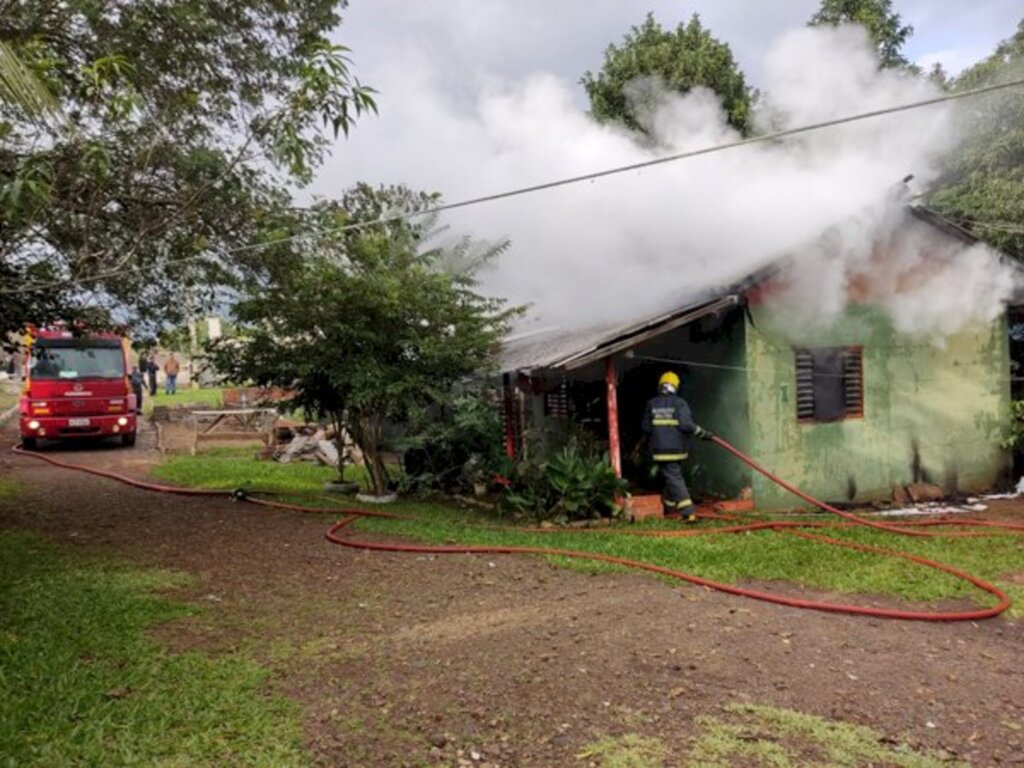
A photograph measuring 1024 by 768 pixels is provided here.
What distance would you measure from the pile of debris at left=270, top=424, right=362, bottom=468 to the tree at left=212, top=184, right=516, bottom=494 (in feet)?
15.3

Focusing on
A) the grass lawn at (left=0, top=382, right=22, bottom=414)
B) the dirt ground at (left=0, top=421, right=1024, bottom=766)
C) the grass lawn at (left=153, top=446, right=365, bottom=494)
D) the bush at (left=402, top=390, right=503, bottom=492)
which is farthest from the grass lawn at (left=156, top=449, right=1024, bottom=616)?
the grass lawn at (left=0, top=382, right=22, bottom=414)

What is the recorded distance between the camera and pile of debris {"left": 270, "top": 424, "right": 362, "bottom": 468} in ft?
51.0

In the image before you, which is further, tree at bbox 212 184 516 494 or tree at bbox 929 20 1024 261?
tree at bbox 929 20 1024 261

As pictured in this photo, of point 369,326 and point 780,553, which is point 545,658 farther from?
point 369,326

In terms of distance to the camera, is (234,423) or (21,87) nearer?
(21,87)

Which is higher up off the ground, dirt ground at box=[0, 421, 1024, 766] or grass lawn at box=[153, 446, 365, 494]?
grass lawn at box=[153, 446, 365, 494]

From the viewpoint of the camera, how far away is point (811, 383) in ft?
34.1

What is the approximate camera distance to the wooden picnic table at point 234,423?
739 inches

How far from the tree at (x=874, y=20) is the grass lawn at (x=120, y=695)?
18.8 metres

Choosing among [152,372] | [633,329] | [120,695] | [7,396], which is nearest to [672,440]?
[633,329]

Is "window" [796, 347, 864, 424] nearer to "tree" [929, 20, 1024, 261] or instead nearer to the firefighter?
the firefighter

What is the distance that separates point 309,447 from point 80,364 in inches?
206

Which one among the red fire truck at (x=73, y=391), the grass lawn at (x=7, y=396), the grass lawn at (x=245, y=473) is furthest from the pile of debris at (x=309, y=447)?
the grass lawn at (x=7, y=396)

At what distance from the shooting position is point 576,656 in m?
4.61
